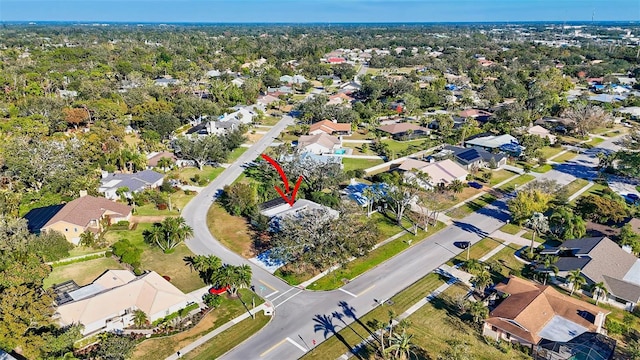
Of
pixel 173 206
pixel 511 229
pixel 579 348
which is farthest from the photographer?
pixel 173 206

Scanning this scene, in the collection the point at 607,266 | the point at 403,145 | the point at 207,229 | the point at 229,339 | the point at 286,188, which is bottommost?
the point at 229,339

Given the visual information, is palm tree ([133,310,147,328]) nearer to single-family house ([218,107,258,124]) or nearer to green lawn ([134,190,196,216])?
green lawn ([134,190,196,216])

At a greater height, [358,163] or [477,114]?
[477,114]

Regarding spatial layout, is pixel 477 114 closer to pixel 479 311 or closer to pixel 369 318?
pixel 479 311

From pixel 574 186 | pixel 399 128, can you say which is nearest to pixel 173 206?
pixel 399 128

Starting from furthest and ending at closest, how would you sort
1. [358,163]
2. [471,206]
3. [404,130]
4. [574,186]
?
[404,130]
[358,163]
[574,186]
[471,206]

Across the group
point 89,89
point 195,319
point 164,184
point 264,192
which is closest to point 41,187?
point 164,184

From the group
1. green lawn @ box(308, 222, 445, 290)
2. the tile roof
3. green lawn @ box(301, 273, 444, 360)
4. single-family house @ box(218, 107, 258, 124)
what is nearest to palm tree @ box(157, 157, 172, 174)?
the tile roof
